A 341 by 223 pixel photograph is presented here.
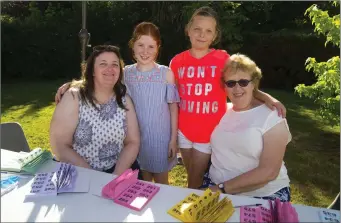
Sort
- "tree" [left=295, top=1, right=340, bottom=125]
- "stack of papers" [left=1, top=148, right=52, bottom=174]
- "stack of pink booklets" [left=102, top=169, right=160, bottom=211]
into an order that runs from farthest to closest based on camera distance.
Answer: "tree" [left=295, top=1, right=340, bottom=125]
"stack of papers" [left=1, top=148, right=52, bottom=174]
"stack of pink booklets" [left=102, top=169, right=160, bottom=211]

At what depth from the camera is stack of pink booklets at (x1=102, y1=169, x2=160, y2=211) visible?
1681mm

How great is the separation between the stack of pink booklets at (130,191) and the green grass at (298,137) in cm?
238

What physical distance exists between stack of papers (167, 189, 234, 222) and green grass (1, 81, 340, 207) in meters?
2.48

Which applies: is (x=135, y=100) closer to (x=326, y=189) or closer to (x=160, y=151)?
(x=160, y=151)

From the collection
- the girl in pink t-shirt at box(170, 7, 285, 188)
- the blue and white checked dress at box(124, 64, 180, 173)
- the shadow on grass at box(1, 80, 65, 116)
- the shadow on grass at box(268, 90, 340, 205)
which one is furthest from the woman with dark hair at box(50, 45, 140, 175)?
the shadow on grass at box(1, 80, 65, 116)

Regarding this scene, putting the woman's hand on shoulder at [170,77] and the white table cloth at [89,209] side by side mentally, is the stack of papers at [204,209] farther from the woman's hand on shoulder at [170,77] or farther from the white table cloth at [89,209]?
the woman's hand on shoulder at [170,77]

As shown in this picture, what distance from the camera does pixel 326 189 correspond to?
4145 millimetres

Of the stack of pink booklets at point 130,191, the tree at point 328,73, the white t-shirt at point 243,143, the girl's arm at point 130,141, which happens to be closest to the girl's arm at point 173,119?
A: the girl's arm at point 130,141

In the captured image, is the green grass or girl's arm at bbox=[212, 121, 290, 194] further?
the green grass

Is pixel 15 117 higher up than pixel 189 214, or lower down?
Result: lower down

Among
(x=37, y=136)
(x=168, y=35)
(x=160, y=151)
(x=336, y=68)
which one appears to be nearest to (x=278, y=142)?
(x=160, y=151)

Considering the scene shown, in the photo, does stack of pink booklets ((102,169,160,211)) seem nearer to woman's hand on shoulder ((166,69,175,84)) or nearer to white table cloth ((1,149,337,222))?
white table cloth ((1,149,337,222))

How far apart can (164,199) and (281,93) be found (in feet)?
28.4

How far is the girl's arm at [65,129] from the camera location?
238 cm
